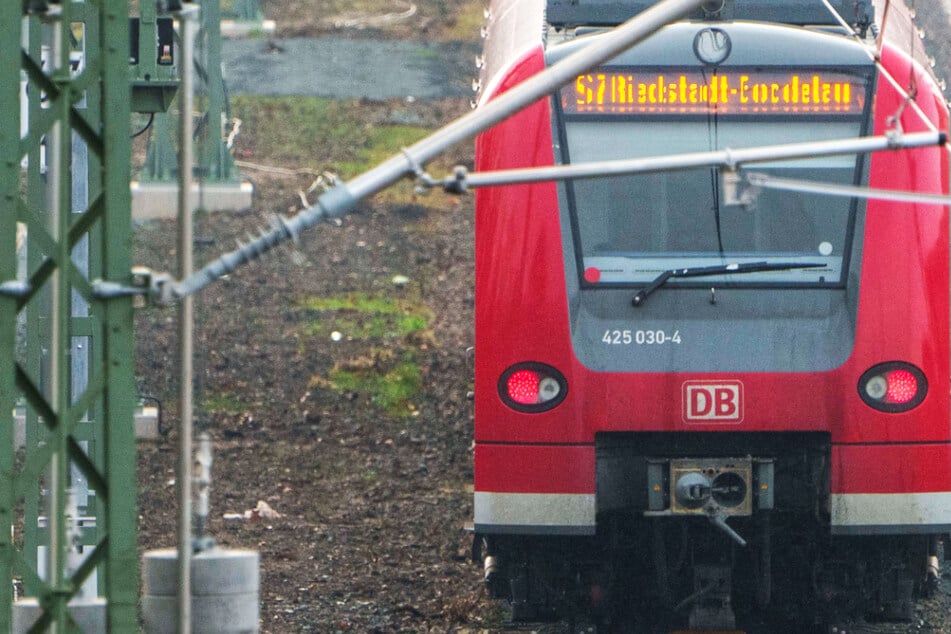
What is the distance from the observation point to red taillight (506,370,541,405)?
774cm

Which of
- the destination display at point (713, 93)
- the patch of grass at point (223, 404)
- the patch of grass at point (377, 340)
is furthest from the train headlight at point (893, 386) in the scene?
the patch of grass at point (223, 404)

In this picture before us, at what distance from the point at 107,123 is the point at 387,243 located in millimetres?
13374

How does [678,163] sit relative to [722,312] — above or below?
above

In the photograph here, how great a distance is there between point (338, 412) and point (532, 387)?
687 centimetres

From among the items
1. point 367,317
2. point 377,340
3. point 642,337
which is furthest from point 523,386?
point 367,317

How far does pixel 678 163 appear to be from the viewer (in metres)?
5.84

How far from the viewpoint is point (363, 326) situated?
16.7m

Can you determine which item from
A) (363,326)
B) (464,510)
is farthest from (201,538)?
(363,326)

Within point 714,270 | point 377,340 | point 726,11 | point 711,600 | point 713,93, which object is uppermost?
point 726,11

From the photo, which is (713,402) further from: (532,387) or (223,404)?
(223,404)

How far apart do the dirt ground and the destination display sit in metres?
2.39

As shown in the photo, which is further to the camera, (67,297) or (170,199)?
(170,199)

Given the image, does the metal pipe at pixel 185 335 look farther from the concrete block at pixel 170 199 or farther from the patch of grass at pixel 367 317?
the concrete block at pixel 170 199

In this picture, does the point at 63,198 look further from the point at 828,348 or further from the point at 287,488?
the point at 287,488
